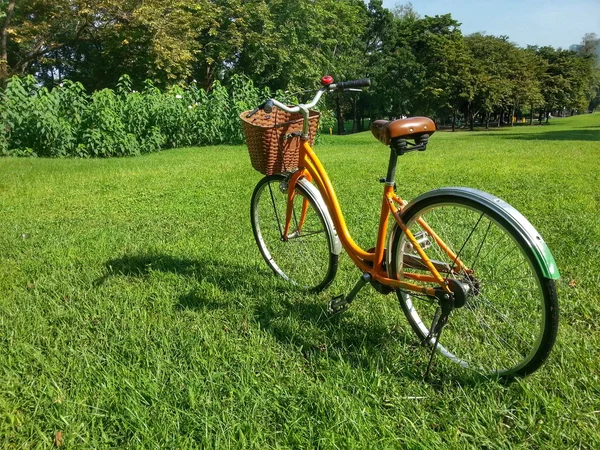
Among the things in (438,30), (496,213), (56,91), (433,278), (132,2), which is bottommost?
(433,278)

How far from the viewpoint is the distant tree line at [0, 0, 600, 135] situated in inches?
830

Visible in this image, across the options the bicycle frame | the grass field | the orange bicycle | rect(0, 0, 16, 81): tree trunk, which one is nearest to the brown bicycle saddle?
the orange bicycle

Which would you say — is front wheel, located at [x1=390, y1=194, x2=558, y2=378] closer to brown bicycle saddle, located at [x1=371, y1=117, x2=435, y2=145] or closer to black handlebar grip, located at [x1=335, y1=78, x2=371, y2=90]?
brown bicycle saddle, located at [x1=371, y1=117, x2=435, y2=145]

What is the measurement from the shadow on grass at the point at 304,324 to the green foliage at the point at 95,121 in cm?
862

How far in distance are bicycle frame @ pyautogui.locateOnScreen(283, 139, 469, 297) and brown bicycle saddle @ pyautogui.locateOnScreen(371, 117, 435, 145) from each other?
0.28 metres

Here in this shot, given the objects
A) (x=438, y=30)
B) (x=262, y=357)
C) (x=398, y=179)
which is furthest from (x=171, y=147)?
(x=438, y=30)

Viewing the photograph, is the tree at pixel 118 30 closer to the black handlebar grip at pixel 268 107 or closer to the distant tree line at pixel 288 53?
the distant tree line at pixel 288 53

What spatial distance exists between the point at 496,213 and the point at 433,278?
17.0 inches

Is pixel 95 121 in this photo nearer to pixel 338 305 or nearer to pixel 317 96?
pixel 317 96

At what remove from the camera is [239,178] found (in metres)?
7.95

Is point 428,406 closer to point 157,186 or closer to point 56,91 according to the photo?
point 157,186

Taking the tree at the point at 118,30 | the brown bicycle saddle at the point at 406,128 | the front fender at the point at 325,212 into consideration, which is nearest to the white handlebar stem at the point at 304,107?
the front fender at the point at 325,212

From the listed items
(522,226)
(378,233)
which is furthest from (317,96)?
(522,226)

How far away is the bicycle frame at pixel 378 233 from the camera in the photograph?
2154mm
